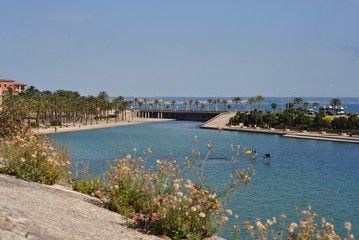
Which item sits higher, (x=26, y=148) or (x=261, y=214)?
(x=26, y=148)

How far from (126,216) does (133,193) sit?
1.34 m

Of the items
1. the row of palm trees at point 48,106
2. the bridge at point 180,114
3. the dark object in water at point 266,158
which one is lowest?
the dark object in water at point 266,158

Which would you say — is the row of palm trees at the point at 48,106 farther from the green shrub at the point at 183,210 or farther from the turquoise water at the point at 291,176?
the green shrub at the point at 183,210

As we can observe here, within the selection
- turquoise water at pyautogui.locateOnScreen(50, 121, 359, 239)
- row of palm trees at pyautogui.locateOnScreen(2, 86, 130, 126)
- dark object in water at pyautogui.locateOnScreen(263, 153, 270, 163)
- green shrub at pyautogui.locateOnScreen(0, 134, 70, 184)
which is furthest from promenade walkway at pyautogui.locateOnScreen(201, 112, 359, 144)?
green shrub at pyautogui.locateOnScreen(0, 134, 70, 184)

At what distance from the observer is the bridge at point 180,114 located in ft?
573

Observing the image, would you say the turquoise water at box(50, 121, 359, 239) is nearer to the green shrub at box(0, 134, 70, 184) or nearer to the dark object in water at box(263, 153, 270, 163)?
the dark object in water at box(263, 153, 270, 163)

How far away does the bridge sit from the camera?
174625 millimetres

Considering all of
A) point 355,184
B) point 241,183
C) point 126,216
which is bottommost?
point 355,184

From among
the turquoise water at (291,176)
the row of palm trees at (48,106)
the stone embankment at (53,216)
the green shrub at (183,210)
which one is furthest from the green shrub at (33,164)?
the row of palm trees at (48,106)

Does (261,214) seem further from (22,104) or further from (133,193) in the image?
(22,104)

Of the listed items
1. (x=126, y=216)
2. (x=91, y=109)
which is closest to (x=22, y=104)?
(x=91, y=109)

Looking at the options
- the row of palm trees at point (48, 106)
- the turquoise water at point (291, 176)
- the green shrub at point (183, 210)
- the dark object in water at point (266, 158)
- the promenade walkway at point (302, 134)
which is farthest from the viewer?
the row of palm trees at point (48, 106)

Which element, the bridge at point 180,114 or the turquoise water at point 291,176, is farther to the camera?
the bridge at point 180,114

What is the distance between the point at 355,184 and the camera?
41.2 meters
